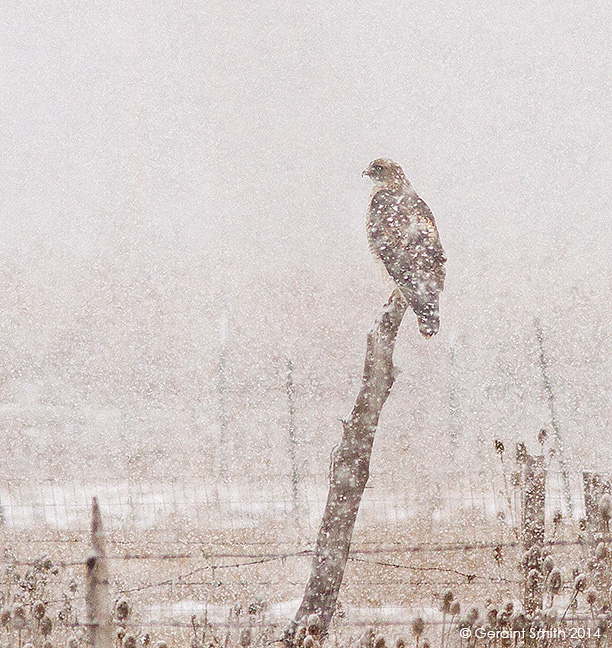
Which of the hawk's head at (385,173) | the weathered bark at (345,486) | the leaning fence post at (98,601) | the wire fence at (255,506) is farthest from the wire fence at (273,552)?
the hawk's head at (385,173)

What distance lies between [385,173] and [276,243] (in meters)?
8.61

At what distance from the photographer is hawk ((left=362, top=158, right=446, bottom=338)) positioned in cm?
357

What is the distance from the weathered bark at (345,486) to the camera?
10.9ft

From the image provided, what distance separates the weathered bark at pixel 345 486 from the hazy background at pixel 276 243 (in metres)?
5.50

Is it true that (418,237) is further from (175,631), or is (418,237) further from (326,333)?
(326,333)

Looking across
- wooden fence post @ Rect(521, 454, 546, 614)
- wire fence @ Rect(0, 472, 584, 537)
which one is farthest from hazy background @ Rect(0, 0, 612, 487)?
wooden fence post @ Rect(521, 454, 546, 614)

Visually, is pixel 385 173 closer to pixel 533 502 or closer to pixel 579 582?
pixel 533 502

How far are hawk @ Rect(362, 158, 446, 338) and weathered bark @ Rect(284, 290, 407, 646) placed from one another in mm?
301

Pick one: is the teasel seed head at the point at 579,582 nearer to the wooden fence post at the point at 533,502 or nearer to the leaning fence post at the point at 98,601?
the wooden fence post at the point at 533,502

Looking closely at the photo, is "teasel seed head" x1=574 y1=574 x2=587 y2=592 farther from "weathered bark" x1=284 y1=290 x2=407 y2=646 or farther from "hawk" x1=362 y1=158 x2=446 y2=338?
"hawk" x1=362 y1=158 x2=446 y2=338

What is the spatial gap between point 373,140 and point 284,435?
5.61 metres

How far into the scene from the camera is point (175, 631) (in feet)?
12.8

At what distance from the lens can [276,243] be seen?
12531 millimetres

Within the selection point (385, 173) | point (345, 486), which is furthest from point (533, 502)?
point (385, 173)
